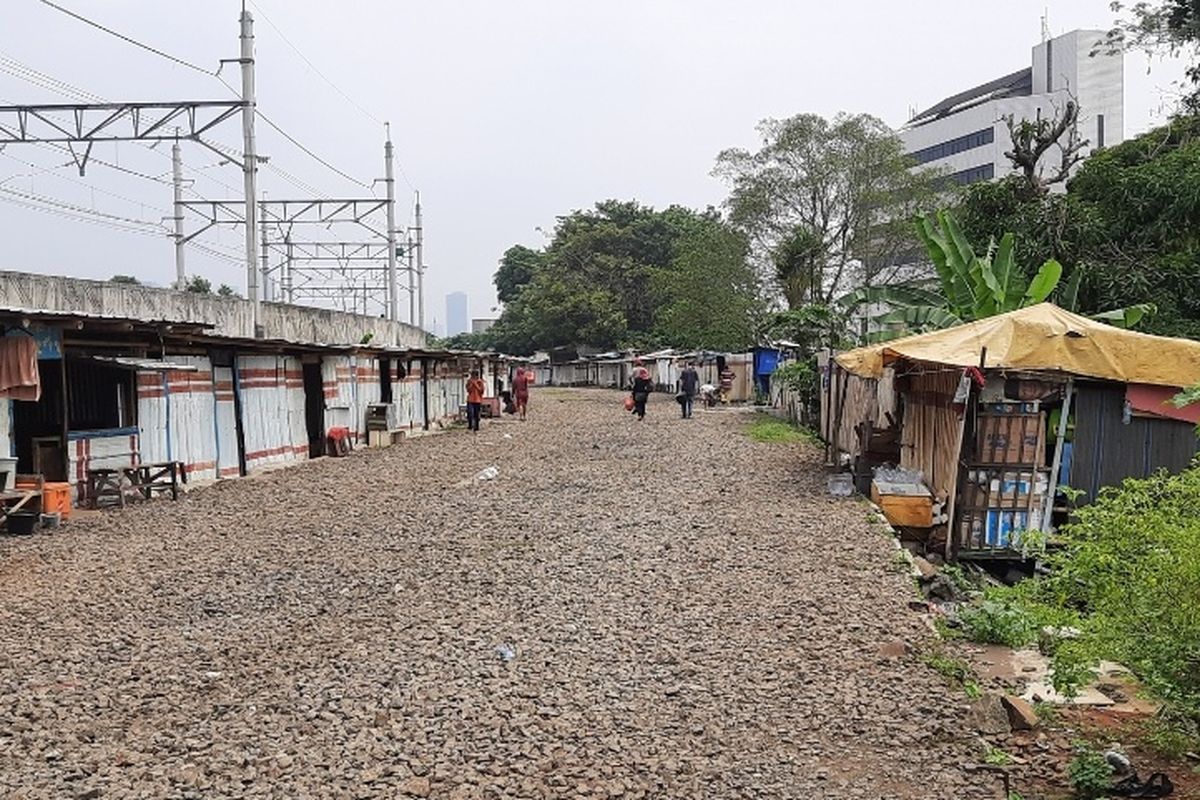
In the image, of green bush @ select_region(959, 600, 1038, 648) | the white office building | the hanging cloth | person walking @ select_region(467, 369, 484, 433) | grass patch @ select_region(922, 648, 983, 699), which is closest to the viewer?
grass patch @ select_region(922, 648, 983, 699)

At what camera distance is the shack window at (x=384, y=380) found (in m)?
27.9

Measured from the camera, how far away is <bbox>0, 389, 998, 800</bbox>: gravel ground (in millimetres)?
5148

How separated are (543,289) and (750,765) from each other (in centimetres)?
6455

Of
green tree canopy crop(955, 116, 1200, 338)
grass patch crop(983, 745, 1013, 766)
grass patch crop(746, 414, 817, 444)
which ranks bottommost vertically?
grass patch crop(746, 414, 817, 444)

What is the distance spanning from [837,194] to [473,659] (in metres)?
39.0

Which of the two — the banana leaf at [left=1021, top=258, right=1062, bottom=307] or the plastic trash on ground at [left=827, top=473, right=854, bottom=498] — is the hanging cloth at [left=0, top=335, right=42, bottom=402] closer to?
A: the plastic trash on ground at [left=827, top=473, right=854, bottom=498]

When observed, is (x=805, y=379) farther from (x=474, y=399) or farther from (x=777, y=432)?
(x=474, y=399)

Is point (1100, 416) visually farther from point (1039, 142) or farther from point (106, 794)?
point (1039, 142)

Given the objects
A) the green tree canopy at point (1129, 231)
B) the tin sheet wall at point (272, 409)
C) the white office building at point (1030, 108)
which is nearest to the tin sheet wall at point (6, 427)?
the tin sheet wall at point (272, 409)

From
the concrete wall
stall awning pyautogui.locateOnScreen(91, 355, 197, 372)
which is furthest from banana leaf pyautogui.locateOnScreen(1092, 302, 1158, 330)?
stall awning pyautogui.locateOnScreen(91, 355, 197, 372)

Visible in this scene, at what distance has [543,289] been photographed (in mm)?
68938

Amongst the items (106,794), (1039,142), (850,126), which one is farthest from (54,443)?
(850,126)

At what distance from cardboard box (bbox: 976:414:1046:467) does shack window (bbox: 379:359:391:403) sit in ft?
63.7

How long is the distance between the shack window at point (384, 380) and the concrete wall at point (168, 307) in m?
2.03
